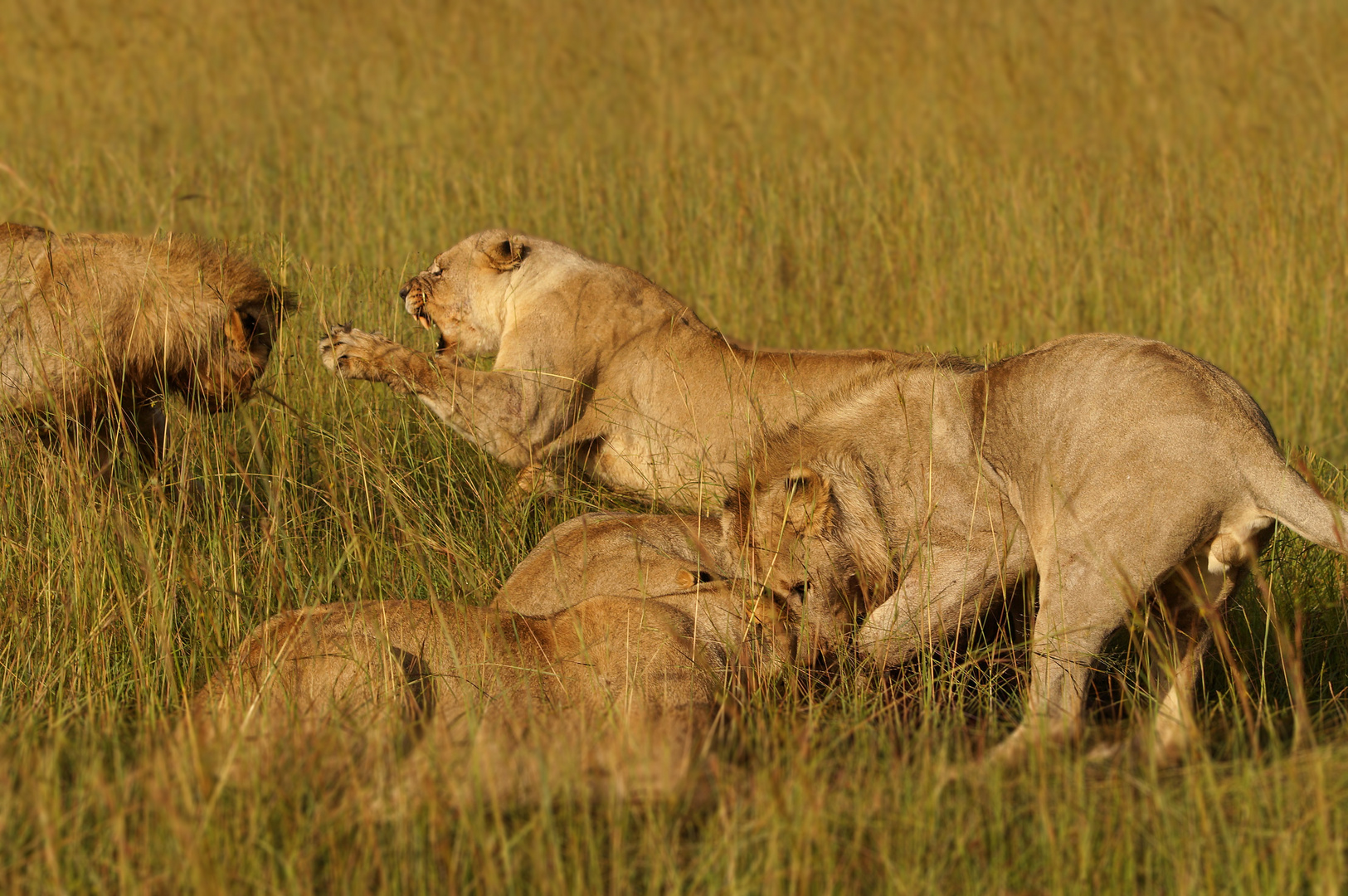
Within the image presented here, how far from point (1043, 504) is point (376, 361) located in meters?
2.21

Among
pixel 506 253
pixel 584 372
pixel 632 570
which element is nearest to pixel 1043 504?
pixel 632 570

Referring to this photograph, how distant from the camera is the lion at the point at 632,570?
12.3 feet

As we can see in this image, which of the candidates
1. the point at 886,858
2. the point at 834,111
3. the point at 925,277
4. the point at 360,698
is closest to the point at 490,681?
the point at 360,698

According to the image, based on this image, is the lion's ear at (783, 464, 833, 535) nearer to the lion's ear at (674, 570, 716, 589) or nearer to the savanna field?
the lion's ear at (674, 570, 716, 589)

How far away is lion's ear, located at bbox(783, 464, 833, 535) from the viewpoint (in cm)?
386

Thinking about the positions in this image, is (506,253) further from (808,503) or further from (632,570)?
(808,503)

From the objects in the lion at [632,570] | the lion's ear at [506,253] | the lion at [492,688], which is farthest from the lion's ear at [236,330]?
the lion at [492,688]

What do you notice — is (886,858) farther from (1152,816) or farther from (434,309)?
(434,309)

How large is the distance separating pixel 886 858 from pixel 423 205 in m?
6.23

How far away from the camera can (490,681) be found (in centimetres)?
334

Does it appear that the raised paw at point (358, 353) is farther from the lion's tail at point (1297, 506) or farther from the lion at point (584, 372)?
the lion's tail at point (1297, 506)

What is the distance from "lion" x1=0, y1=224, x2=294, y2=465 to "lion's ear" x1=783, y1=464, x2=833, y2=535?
1.76 metres

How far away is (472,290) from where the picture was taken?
206 inches

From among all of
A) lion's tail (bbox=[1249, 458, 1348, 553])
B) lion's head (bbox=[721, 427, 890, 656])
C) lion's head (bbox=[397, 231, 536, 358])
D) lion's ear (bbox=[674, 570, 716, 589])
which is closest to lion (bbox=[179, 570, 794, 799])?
lion's ear (bbox=[674, 570, 716, 589])
